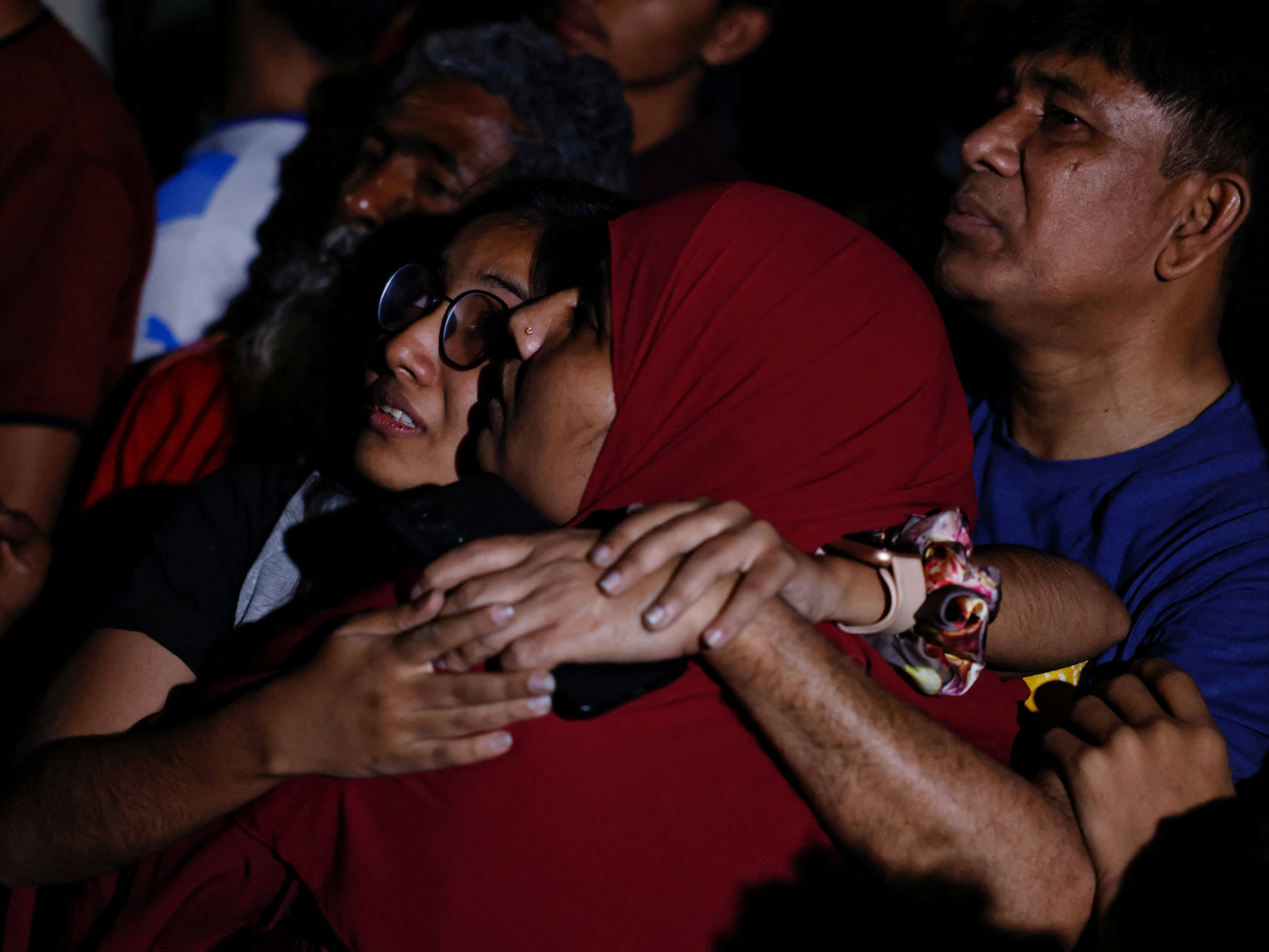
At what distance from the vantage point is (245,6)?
3.77 meters

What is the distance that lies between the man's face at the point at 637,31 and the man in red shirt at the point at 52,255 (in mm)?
1726

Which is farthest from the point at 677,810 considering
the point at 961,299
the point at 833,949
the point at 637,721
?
the point at 961,299

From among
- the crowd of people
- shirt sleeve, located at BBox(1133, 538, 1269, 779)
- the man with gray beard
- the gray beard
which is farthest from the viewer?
the gray beard

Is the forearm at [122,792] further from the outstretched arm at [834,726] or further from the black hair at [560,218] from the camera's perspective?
the black hair at [560,218]

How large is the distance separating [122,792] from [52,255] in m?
1.81

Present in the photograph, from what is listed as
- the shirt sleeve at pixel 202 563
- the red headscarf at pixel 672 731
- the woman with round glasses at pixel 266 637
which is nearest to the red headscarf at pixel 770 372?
the red headscarf at pixel 672 731

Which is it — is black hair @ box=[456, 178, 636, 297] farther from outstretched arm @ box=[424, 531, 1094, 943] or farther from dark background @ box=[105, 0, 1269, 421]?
outstretched arm @ box=[424, 531, 1094, 943]

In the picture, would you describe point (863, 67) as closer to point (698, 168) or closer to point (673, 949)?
point (698, 168)

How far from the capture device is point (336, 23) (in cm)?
372

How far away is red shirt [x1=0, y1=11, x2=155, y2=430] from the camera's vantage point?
8.72 ft

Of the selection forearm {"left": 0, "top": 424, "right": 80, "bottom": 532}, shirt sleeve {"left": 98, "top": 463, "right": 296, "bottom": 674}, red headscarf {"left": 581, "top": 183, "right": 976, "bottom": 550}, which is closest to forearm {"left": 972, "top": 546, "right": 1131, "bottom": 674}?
red headscarf {"left": 581, "top": 183, "right": 976, "bottom": 550}

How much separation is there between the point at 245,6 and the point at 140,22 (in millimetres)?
1485

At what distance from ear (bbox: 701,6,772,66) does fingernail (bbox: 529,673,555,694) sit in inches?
131

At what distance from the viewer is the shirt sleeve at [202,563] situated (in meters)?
1.81
